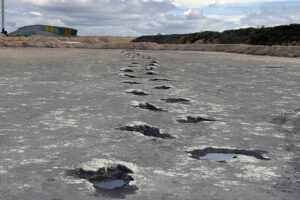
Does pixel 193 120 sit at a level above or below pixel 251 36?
below

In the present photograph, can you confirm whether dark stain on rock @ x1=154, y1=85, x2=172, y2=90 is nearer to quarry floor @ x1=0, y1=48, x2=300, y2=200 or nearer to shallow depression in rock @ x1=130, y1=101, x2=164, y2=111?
quarry floor @ x1=0, y1=48, x2=300, y2=200

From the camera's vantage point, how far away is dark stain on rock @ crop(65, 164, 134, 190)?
3816 millimetres

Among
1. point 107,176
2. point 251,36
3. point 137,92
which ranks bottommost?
point 107,176

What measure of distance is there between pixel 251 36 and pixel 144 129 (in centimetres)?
5162

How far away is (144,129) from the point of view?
6.01m

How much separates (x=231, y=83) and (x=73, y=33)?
64.7 meters

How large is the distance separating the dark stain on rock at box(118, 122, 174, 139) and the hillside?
38.8 metres

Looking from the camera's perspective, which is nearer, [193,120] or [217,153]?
[217,153]

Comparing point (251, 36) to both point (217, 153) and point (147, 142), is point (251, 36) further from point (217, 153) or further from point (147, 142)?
point (217, 153)

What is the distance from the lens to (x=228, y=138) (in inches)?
222

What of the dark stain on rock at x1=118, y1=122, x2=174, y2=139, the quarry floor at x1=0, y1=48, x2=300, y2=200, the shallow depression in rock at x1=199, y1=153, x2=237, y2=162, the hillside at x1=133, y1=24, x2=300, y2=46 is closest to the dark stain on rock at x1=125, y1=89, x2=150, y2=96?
the quarry floor at x1=0, y1=48, x2=300, y2=200

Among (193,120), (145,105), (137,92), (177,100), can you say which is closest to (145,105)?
(145,105)

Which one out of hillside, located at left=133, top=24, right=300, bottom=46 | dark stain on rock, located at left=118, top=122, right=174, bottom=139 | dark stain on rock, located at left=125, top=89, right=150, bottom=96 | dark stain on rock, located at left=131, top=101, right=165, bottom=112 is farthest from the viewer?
hillside, located at left=133, top=24, right=300, bottom=46

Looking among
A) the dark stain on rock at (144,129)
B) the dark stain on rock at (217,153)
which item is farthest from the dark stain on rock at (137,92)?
the dark stain on rock at (217,153)
